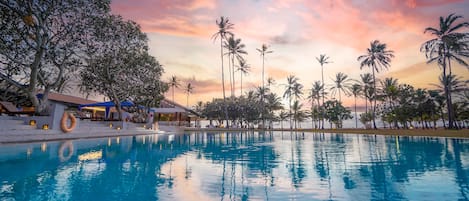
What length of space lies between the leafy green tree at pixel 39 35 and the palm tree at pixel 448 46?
38.7m

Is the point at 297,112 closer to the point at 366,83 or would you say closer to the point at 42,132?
the point at 366,83

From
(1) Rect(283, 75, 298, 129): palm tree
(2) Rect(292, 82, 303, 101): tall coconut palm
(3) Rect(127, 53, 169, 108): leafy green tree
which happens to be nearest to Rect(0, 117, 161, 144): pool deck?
(3) Rect(127, 53, 169, 108): leafy green tree

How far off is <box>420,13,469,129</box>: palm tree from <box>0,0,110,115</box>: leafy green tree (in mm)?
38662

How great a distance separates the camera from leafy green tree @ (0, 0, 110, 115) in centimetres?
1722

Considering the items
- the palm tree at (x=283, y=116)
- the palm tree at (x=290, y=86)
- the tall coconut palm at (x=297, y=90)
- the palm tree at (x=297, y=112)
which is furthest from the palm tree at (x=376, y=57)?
the palm tree at (x=283, y=116)

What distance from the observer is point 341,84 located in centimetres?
6178

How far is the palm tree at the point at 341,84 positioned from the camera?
201 feet

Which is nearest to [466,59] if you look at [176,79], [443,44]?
[443,44]

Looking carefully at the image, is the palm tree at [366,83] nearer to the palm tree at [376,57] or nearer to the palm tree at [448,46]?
the palm tree at [376,57]

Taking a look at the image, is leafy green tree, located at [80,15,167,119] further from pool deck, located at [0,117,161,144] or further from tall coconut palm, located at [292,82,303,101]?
tall coconut palm, located at [292,82,303,101]

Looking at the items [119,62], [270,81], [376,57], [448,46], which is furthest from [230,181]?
[270,81]

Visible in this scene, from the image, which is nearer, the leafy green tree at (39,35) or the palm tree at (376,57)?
the leafy green tree at (39,35)

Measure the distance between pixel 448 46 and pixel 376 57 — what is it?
12330mm

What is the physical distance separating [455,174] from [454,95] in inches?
2074
